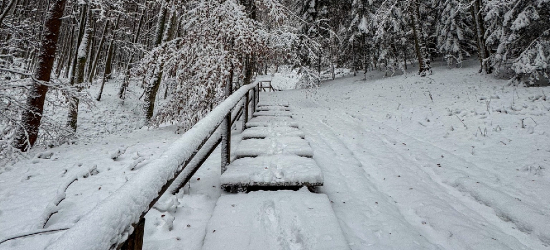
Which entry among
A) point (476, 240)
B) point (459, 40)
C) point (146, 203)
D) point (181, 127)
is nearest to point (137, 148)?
point (181, 127)

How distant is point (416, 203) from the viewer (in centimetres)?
312

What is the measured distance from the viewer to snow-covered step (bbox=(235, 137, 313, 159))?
3.64 metres

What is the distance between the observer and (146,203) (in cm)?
106

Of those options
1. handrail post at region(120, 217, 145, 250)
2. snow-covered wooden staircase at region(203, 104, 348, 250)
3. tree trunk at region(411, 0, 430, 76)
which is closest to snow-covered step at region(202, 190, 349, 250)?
snow-covered wooden staircase at region(203, 104, 348, 250)

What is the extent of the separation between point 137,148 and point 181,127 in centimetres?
163

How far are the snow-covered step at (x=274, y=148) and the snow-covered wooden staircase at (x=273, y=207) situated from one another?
0.6 inches

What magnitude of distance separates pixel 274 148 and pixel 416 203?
6.69 feet

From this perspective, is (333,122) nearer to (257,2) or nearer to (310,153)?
(257,2)

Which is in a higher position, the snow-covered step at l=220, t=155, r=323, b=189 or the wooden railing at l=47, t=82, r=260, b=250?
the wooden railing at l=47, t=82, r=260, b=250

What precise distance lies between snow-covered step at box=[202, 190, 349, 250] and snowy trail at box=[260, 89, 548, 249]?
331mm

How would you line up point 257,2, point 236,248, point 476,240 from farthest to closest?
point 257,2
point 476,240
point 236,248

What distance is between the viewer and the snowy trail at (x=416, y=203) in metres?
2.43

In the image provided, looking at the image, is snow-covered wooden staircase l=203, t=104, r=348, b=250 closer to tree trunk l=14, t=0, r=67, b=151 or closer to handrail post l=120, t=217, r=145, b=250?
handrail post l=120, t=217, r=145, b=250

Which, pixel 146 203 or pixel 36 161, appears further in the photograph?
pixel 36 161
